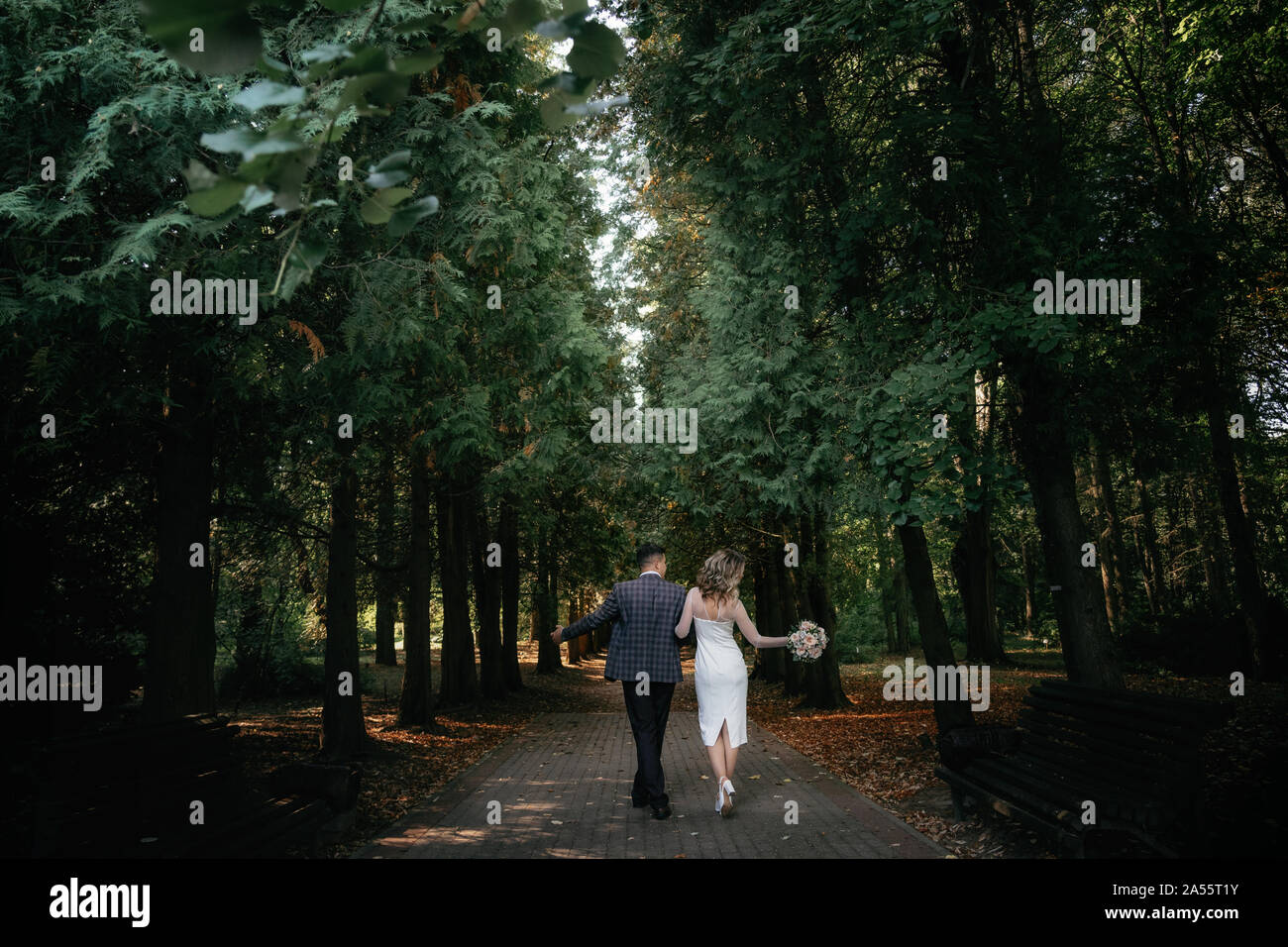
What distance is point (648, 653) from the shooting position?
717cm

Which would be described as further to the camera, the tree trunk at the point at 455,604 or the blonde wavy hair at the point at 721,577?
the tree trunk at the point at 455,604

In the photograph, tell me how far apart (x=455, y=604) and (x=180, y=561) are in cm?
865

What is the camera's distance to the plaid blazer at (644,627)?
283 inches

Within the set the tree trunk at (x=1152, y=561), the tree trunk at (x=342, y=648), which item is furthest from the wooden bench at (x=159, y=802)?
the tree trunk at (x=1152, y=561)

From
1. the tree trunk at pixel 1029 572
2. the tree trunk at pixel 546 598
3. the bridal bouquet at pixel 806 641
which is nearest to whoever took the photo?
the bridal bouquet at pixel 806 641

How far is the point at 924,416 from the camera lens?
27.0 ft

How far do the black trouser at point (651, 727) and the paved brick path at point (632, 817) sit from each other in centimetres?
30

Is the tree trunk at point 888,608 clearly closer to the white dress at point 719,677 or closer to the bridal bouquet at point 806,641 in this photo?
the bridal bouquet at point 806,641

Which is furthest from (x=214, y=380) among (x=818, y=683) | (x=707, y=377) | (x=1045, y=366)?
(x=818, y=683)

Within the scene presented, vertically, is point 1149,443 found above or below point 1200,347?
below

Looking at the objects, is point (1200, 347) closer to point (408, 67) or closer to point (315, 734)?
point (408, 67)

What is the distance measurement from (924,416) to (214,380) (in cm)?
698

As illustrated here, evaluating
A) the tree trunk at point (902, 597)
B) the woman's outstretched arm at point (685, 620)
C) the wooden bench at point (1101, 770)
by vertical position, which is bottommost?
the tree trunk at point (902, 597)

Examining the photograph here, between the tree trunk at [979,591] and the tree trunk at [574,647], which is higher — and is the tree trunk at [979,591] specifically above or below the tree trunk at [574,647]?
above
